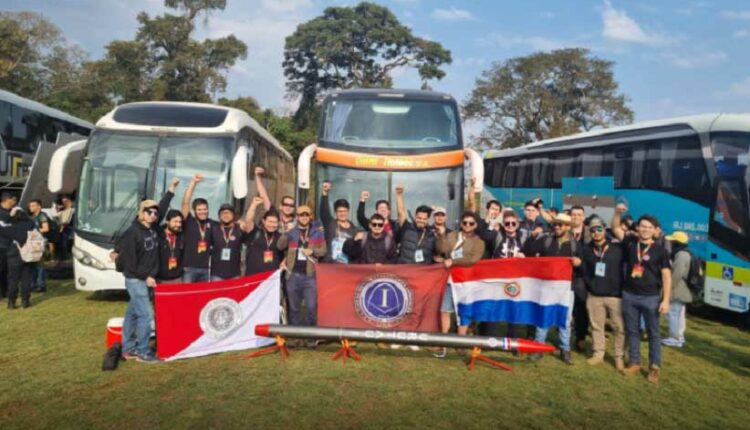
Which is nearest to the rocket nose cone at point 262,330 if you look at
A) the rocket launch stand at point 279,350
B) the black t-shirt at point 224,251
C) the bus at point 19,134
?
the rocket launch stand at point 279,350

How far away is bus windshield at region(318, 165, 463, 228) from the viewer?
10.5 metres

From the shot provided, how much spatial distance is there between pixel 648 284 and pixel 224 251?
201 inches

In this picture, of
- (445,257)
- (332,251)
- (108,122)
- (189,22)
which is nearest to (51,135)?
(108,122)

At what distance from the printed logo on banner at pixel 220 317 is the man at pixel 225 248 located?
437mm

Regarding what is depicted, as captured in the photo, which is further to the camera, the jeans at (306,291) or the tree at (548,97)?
the tree at (548,97)

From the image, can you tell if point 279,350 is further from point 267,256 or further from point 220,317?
point 267,256

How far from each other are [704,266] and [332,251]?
6936mm

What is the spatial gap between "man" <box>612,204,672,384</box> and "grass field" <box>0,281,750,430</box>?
1.69 ft

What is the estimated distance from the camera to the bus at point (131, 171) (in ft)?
32.6

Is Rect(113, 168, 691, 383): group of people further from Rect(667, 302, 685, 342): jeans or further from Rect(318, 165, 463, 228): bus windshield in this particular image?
Rect(318, 165, 463, 228): bus windshield

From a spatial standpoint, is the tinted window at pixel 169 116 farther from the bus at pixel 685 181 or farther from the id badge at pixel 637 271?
the bus at pixel 685 181

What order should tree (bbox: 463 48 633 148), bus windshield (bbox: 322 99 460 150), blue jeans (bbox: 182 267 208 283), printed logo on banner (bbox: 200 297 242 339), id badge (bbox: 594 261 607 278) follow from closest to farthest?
id badge (bbox: 594 261 607 278), printed logo on banner (bbox: 200 297 242 339), blue jeans (bbox: 182 267 208 283), bus windshield (bbox: 322 99 460 150), tree (bbox: 463 48 633 148)

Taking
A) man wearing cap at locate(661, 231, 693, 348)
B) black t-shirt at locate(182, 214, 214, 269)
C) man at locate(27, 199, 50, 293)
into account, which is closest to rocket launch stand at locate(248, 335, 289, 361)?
black t-shirt at locate(182, 214, 214, 269)

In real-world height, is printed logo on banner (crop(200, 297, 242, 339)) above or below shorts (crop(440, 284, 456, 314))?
below
